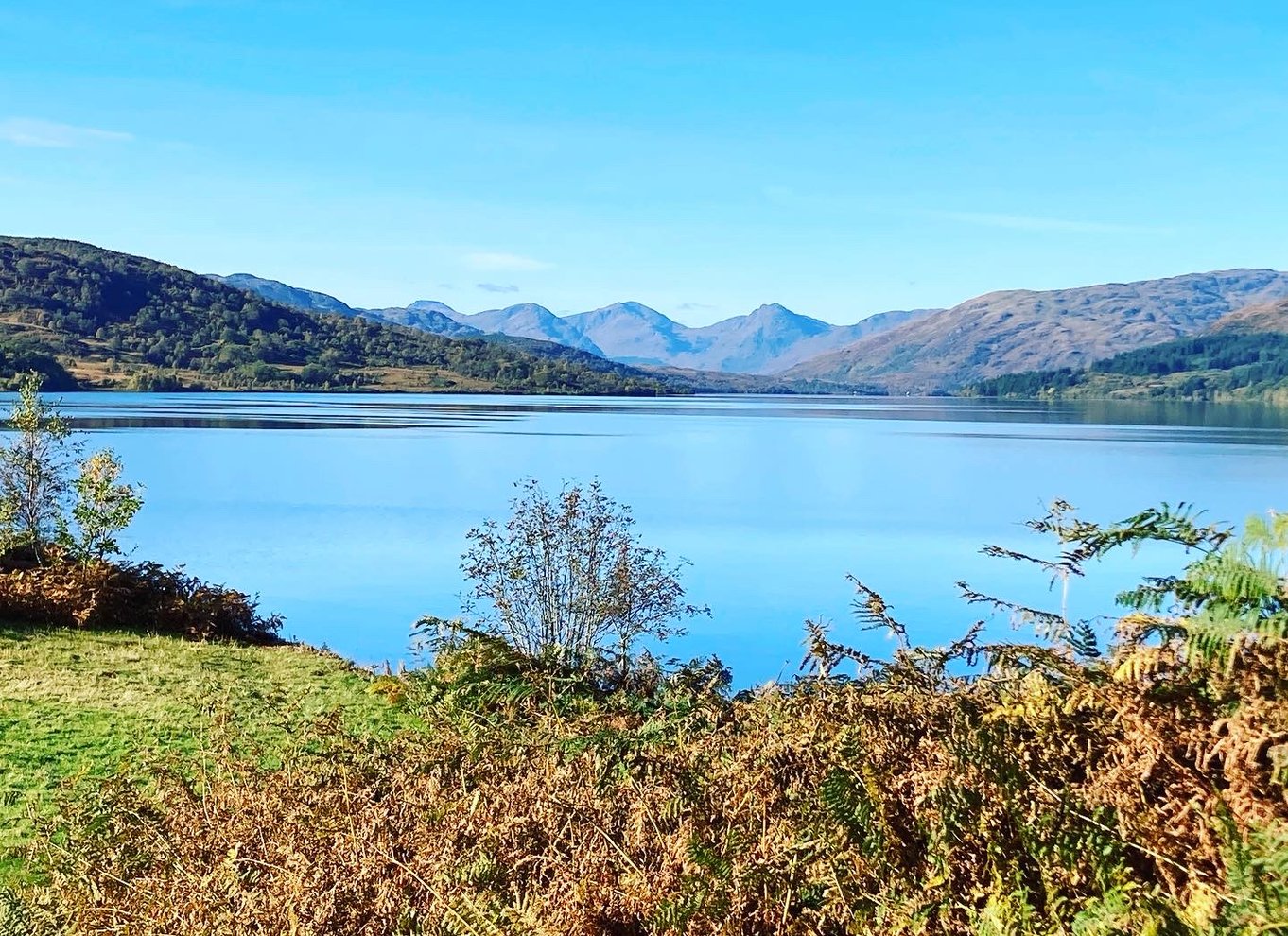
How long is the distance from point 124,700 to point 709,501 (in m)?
39.4

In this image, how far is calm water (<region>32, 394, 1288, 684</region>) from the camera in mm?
26875

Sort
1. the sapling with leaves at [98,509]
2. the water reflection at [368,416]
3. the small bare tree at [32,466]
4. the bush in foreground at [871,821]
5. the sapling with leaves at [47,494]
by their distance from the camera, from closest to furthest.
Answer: the bush in foreground at [871,821] → the sapling with leaves at [47,494] → the sapling with leaves at [98,509] → the small bare tree at [32,466] → the water reflection at [368,416]

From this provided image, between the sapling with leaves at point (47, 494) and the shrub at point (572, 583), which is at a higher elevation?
the sapling with leaves at point (47, 494)

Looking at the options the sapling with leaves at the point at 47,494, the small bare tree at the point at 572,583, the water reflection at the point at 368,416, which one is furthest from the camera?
the water reflection at the point at 368,416

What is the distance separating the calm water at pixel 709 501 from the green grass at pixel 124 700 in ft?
14.9

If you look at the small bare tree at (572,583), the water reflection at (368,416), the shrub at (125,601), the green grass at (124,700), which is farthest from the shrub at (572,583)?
the water reflection at (368,416)

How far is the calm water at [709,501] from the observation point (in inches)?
1058

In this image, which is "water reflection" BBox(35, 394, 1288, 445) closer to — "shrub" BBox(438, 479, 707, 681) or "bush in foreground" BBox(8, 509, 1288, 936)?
"shrub" BBox(438, 479, 707, 681)

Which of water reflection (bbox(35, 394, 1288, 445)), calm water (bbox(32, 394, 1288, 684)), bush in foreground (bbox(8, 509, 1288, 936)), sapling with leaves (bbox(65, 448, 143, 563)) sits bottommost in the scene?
calm water (bbox(32, 394, 1288, 684))

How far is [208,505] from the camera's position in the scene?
149 ft

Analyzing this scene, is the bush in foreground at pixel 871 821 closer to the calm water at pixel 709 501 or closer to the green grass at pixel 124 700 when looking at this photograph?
the green grass at pixel 124 700

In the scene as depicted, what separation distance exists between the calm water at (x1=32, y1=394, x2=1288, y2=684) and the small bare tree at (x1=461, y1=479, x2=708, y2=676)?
4147mm

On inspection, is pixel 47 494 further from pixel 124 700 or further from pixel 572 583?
pixel 124 700

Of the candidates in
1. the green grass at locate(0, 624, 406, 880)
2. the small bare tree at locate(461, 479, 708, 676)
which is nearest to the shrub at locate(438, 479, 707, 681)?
the small bare tree at locate(461, 479, 708, 676)
